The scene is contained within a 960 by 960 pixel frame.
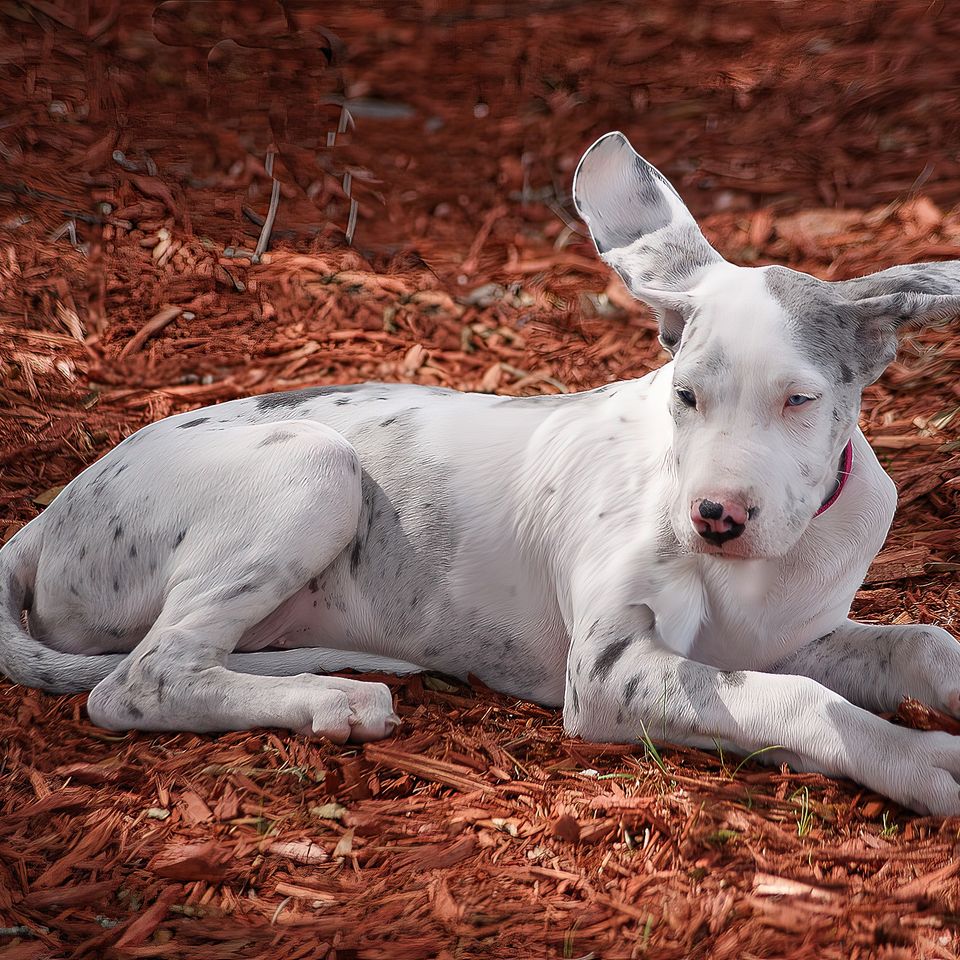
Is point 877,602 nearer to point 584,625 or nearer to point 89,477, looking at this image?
point 584,625

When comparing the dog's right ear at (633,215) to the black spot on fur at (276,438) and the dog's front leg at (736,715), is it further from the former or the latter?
the black spot on fur at (276,438)

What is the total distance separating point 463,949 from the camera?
8.65 feet

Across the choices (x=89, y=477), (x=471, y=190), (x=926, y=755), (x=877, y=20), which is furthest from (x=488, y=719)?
(x=877, y=20)

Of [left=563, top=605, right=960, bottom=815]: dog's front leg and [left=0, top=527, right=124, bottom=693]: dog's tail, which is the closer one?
[left=563, top=605, right=960, bottom=815]: dog's front leg

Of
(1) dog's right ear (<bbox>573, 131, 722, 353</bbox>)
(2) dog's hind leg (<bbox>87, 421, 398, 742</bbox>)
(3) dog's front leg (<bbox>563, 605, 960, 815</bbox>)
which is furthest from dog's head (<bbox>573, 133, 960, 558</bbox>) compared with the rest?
(2) dog's hind leg (<bbox>87, 421, 398, 742</bbox>)

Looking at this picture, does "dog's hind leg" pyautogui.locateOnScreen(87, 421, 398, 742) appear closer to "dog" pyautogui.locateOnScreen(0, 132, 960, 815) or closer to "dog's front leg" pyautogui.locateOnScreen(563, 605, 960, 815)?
"dog" pyautogui.locateOnScreen(0, 132, 960, 815)

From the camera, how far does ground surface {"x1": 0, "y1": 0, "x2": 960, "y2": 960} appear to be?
2.82 m

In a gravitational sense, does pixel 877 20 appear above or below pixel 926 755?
above

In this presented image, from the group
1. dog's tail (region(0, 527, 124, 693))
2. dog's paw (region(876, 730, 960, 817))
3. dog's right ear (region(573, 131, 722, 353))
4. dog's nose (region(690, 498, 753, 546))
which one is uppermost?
dog's right ear (region(573, 131, 722, 353))

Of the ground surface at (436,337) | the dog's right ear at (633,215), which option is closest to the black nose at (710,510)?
the ground surface at (436,337)

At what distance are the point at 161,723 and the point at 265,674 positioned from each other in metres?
0.36

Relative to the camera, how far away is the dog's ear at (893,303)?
3.04 metres

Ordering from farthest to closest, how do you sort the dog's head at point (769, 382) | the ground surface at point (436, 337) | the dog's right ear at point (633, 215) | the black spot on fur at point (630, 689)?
the dog's right ear at point (633, 215) → the black spot on fur at point (630, 689) → the dog's head at point (769, 382) → the ground surface at point (436, 337)

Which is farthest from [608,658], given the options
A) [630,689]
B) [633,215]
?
[633,215]
